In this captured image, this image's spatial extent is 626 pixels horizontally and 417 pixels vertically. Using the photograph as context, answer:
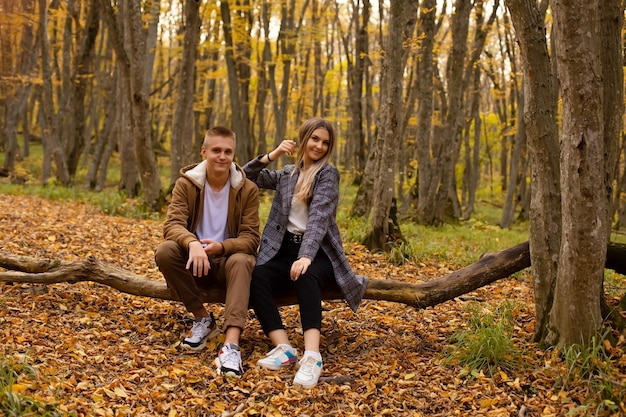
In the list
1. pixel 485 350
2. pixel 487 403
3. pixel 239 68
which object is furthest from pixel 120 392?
pixel 239 68

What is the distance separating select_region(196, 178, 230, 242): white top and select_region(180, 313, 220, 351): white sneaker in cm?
61

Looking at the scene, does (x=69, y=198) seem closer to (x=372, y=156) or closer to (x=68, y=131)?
(x=372, y=156)

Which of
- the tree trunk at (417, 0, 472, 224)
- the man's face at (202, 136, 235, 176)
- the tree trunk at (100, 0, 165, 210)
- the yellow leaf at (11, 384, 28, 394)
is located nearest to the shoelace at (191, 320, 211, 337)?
the man's face at (202, 136, 235, 176)

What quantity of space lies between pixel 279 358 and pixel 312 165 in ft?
4.61

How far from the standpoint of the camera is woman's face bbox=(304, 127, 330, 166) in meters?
3.94

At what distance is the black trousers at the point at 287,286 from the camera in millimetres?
3686

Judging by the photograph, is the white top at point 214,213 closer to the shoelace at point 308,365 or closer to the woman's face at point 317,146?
the woman's face at point 317,146

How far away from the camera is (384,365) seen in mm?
3748

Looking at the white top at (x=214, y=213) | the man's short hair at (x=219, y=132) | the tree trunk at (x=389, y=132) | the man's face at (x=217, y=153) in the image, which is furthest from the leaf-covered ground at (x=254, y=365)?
the tree trunk at (x=389, y=132)

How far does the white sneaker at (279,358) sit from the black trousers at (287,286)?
16 cm

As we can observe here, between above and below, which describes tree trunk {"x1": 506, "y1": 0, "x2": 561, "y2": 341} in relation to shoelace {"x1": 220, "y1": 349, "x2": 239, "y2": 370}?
above

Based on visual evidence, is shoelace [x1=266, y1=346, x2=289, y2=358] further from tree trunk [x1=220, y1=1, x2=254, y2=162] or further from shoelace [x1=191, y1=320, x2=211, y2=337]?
tree trunk [x1=220, y1=1, x2=254, y2=162]

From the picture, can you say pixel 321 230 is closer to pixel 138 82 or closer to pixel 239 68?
pixel 138 82

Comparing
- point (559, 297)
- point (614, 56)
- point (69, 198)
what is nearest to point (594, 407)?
point (559, 297)
